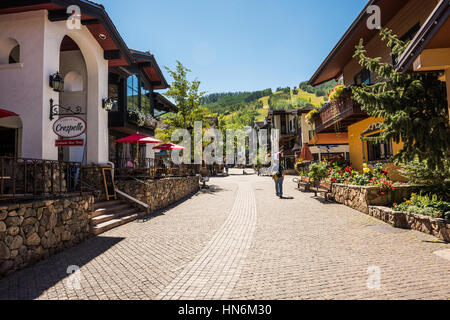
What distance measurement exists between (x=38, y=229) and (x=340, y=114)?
12.5 m

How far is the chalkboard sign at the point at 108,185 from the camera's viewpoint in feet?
33.0

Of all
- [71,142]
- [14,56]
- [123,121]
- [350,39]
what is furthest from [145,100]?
[350,39]

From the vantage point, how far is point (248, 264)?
15.7 ft

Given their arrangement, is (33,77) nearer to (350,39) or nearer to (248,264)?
(248,264)

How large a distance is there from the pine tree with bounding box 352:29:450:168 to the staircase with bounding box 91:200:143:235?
815 cm

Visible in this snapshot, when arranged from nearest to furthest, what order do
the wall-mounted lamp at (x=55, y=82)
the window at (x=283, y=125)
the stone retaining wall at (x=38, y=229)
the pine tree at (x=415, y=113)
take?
the stone retaining wall at (x=38, y=229), the pine tree at (x=415, y=113), the wall-mounted lamp at (x=55, y=82), the window at (x=283, y=125)

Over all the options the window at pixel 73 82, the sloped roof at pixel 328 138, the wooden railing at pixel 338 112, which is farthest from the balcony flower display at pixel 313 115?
the window at pixel 73 82

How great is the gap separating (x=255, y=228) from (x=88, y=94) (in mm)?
9131

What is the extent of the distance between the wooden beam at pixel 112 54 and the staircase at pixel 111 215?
660cm

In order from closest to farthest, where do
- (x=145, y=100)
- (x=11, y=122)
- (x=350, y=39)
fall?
(x=11, y=122)
(x=350, y=39)
(x=145, y=100)

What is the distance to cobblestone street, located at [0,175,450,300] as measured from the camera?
3738mm

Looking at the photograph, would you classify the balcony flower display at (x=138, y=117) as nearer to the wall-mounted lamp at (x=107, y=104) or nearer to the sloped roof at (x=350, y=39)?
the wall-mounted lamp at (x=107, y=104)

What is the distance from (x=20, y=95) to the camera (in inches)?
327
